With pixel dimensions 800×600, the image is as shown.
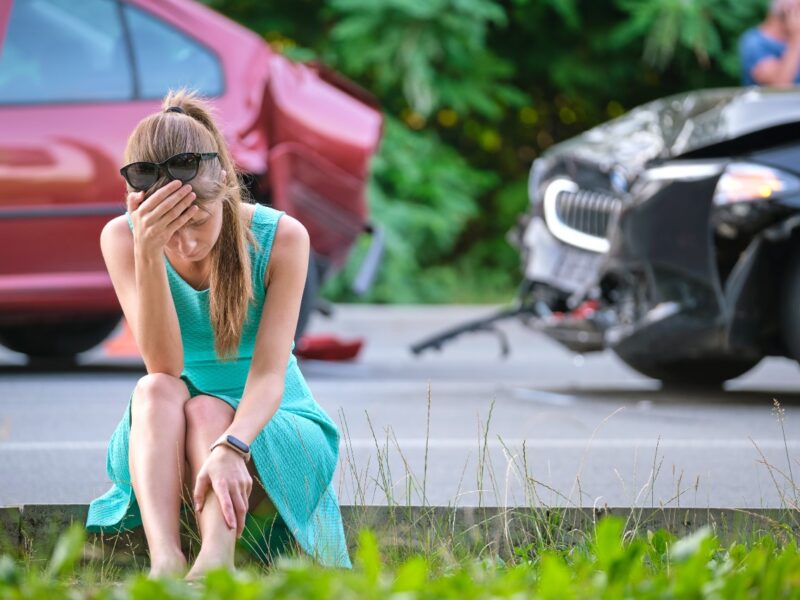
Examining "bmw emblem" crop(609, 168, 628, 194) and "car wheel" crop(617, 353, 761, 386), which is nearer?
"bmw emblem" crop(609, 168, 628, 194)

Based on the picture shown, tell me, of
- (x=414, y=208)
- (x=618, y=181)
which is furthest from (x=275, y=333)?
(x=414, y=208)

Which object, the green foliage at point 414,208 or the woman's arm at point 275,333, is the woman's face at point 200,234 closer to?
the woman's arm at point 275,333

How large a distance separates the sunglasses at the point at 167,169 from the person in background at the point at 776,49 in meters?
5.69

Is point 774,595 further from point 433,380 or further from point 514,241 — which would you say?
point 433,380

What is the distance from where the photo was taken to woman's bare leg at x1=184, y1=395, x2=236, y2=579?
3072 mm

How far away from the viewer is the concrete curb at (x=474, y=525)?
11.1ft

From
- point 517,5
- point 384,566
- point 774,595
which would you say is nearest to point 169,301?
point 384,566

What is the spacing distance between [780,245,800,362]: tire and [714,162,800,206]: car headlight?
28 centimetres

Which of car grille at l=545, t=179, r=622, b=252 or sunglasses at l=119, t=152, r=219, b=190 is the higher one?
sunglasses at l=119, t=152, r=219, b=190

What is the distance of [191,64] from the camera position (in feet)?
27.9

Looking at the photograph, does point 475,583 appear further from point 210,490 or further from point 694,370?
point 694,370

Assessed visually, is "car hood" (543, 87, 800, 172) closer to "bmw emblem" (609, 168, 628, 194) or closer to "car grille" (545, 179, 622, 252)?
→ "bmw emblem" (609, 168, 628, 194)

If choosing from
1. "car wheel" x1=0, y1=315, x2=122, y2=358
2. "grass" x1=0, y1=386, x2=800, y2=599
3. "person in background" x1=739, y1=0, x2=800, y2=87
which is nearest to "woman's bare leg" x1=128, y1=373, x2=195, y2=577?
"grass" x1=0, y1=386, x2=800, y2=599

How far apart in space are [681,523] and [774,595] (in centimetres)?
124
